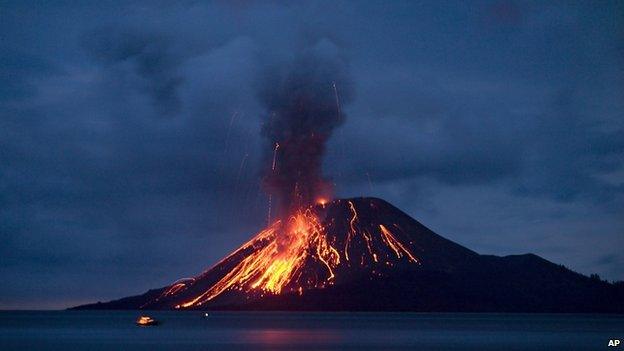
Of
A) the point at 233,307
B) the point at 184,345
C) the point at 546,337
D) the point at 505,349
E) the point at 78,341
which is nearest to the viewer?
the point at 505,349

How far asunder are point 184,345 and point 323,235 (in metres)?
116

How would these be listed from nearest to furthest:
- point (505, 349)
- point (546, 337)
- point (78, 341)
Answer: point (505, 349) < point (78, 341) < point (546, 337)

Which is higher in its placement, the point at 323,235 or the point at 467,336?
the point at 323,235

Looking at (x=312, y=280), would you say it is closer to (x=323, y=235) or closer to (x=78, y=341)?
(x=323, y=235)

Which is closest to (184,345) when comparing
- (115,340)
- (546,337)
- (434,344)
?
(115,340)

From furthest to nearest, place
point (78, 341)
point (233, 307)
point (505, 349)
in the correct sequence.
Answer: point (233, 307)
point (78, 341)
point (505, 349)

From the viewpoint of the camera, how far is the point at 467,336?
102312 millimetres

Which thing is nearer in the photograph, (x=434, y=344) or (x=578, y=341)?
(x=434, y=344)

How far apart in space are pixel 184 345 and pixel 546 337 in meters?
40.8

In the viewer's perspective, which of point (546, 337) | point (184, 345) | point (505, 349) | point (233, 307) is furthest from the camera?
point (233, 307)

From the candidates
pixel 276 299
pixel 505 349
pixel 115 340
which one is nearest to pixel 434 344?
pixel 505 349

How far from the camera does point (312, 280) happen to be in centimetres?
19950

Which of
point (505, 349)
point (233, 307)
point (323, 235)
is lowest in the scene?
point (505, 349)

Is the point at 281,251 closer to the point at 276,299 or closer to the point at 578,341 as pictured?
the point at 276,299
